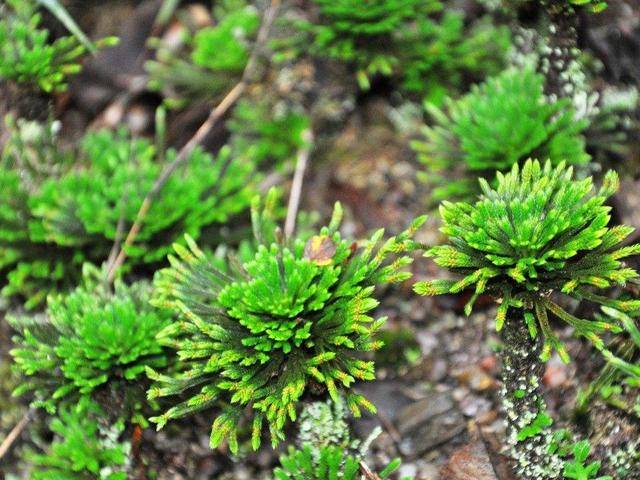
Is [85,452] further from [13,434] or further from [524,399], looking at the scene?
[524,399]

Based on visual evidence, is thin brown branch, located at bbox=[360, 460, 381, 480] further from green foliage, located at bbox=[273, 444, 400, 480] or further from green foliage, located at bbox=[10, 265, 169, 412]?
green foliage, located at bbox=[10, 265, 169, 412]

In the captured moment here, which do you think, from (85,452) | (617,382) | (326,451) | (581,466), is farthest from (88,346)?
(617,382)

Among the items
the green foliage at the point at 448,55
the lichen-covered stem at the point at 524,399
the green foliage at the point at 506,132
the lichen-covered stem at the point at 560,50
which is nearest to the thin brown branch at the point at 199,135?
the green foliage at the point at 448,55

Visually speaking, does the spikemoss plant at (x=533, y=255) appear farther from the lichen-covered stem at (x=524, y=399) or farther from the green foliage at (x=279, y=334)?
the green foliage at (x=279, y=334)

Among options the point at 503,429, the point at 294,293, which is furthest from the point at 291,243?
the point at 503,429

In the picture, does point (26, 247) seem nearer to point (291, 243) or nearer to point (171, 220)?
point (171, 220)

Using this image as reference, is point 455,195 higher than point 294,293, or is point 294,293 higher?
point 294,293
